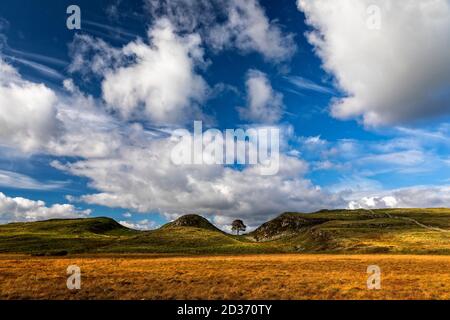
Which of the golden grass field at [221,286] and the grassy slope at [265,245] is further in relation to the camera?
the grassy slope at [265,245]

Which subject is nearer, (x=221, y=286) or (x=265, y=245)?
(x=221, y=286)

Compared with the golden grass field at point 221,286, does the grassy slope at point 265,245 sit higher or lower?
lower

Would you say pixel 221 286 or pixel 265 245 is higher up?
pixel 221 286

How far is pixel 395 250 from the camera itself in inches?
3487

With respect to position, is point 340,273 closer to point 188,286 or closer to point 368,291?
point 368,291

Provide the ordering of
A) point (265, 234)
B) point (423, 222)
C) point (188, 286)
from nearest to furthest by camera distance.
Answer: point (188, 286), point (423, 222), point (265, 234)

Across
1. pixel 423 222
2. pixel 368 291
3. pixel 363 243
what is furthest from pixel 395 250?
pixel 423 222

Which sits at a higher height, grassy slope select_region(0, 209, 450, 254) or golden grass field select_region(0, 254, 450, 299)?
golden grass field select_region(0, 254, 450, 299)

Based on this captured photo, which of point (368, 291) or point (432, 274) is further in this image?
point (432, 274)

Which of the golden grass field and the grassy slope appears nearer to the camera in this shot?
the golden grass field

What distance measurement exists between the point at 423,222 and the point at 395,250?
9049 centimetres
